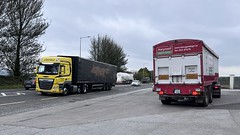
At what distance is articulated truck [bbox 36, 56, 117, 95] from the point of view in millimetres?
24000

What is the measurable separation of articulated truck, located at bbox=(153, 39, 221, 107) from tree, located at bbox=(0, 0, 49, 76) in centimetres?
3132

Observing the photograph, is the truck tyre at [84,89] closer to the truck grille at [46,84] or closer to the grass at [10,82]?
the truck grille at [46,84]

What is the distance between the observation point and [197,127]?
30.6 ft

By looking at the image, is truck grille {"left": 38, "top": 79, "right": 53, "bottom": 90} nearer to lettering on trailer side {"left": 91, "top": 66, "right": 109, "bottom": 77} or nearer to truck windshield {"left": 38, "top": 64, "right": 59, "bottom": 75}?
truck windshield {"left": 38, "top": 64, "right": 59, "bottom": 75}

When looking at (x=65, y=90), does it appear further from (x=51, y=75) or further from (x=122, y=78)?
(x=122, y=78)

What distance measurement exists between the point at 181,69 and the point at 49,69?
40.5ft

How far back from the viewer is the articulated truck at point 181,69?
50.5 feet

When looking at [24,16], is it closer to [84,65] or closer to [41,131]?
[84,65]

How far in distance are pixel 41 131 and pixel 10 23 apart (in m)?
37.3

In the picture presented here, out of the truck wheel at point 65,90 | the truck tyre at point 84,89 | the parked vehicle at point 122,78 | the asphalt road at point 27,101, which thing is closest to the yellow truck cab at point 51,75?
the truck wheel at point 65,90

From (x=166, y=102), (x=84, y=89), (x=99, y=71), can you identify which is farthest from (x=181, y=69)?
(x=99, y=71)

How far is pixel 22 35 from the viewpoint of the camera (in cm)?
4456

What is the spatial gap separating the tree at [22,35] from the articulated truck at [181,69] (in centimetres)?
3132

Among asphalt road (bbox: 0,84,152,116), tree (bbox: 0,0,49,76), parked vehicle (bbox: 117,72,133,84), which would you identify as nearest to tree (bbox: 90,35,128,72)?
parked vehicle (bbox: 117,72,133,84)
